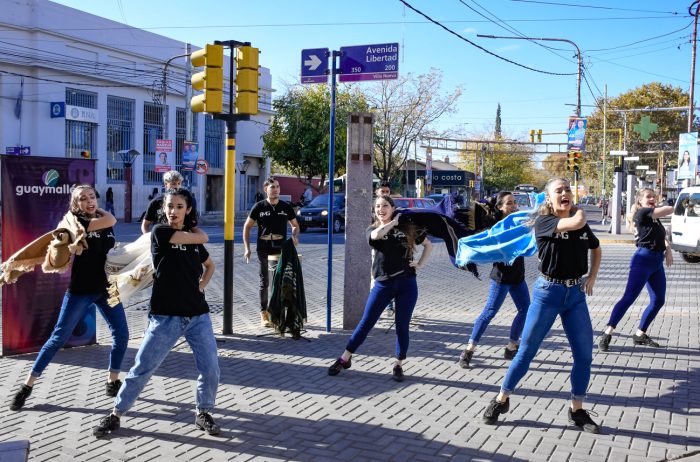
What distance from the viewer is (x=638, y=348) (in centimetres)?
772

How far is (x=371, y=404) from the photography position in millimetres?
5691

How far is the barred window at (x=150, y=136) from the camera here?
37875 millimetres

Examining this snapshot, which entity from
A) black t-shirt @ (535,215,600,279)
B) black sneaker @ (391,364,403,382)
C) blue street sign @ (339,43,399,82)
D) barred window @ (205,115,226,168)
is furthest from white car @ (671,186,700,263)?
barred window @ (205,115,226,168)

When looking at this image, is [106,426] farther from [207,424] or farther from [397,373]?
[397,373]

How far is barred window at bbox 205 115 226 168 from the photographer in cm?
4228

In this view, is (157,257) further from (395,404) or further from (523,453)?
(523,453)

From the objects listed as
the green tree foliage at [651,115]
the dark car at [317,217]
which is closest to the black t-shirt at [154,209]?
the dark car at [317,217]

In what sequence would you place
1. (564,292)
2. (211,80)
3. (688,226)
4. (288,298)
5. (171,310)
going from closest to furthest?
(171,310), (564,292), (211,80), (288,298), (688,226)

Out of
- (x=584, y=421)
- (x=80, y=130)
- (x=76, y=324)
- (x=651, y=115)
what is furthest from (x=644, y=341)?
(x=651, y=115)

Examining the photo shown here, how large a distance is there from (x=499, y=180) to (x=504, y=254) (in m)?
81.3

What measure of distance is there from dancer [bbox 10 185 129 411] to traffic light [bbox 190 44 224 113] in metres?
2.41

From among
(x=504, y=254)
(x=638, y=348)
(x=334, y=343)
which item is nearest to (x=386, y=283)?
(x=504, y=254)

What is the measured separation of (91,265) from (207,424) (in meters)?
1.68

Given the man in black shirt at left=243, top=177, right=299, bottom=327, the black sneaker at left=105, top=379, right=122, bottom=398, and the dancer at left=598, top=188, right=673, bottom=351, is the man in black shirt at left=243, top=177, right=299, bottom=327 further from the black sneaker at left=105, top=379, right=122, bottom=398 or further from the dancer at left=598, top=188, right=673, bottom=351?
the dancer at left=598, top=188, right=673, bottom=351
